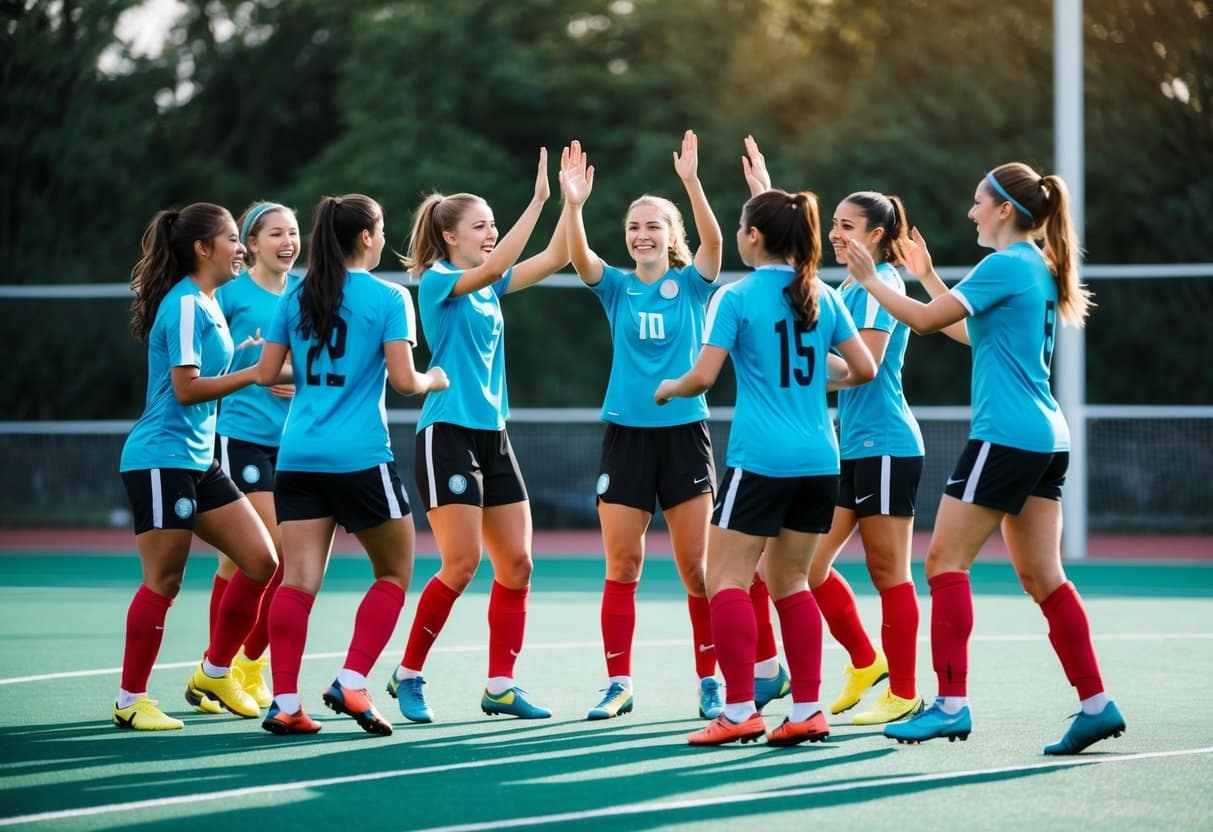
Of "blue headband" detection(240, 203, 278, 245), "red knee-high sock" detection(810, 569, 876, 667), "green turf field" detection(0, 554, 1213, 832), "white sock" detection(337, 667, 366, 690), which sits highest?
"blue headband" detection(240, 203, 278, 245)

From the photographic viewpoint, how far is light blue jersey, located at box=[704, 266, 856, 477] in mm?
5535

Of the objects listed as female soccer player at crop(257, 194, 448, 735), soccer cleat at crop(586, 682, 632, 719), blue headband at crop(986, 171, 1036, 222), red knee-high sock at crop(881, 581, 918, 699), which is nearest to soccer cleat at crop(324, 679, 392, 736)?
female soccer player at crop(257, 194, 448, 735)

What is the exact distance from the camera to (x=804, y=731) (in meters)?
5.68

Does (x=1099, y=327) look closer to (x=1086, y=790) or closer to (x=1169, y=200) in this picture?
(x=1169, y=200)

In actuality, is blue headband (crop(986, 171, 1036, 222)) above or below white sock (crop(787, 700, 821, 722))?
above

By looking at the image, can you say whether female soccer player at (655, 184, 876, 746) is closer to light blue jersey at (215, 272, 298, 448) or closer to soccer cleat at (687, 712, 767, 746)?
soccer cleat at (687, 712, 767, 746)

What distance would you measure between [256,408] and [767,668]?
2.35 metres

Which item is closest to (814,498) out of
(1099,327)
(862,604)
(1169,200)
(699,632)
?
(699,632)

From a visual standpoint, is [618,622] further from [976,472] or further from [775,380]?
[976,472]

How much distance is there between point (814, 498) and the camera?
5.61 metres

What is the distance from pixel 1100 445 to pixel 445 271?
9.68 metres

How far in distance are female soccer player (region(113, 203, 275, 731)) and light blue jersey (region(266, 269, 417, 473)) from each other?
0.93 ft

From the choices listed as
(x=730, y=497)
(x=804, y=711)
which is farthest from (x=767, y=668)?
(x=730, y=497)

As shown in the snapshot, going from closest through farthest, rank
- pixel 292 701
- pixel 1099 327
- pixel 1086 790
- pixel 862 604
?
pixel 1086 790
pixel 292 701
pixel 862 604
pixel 1099 327
